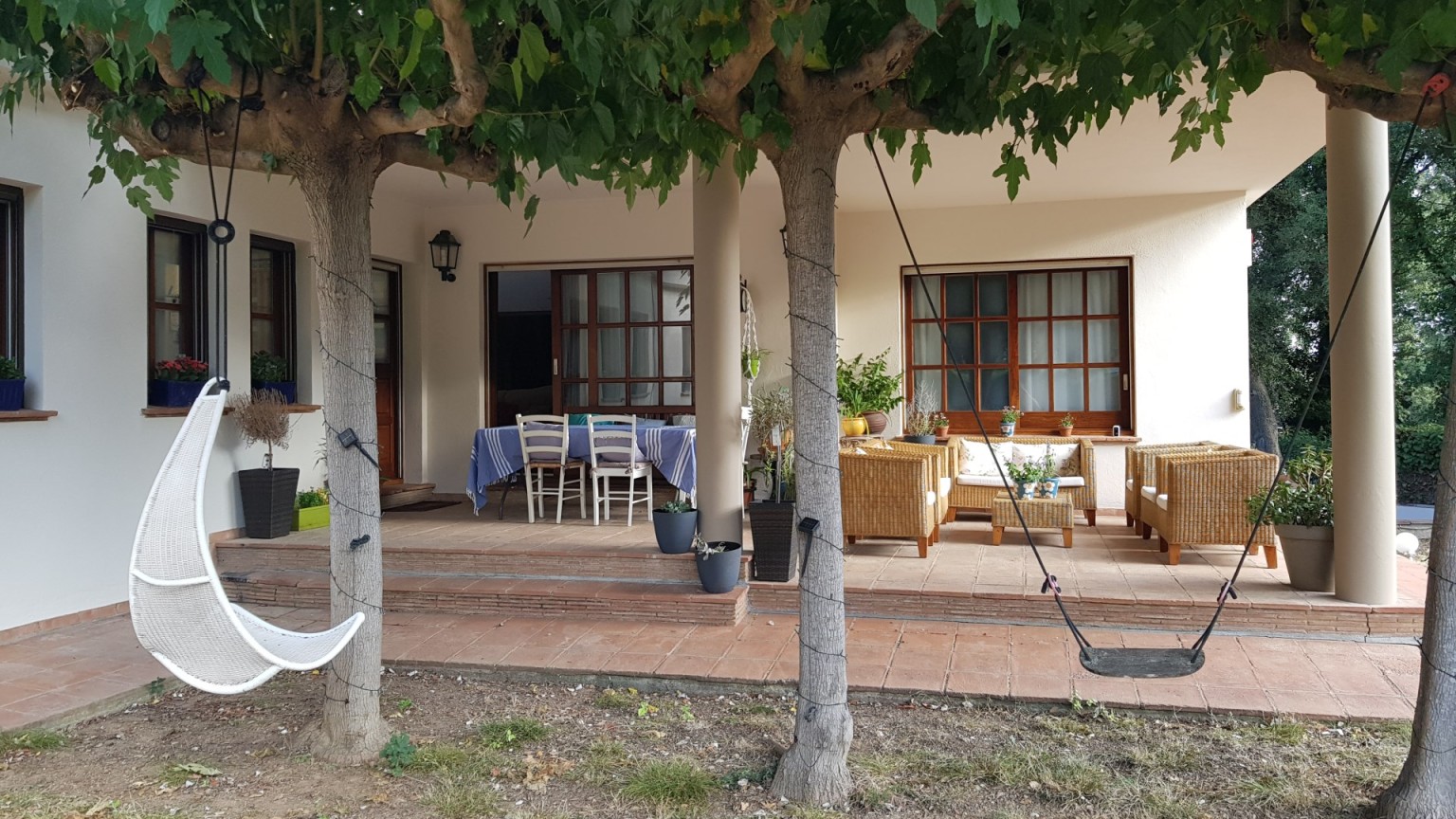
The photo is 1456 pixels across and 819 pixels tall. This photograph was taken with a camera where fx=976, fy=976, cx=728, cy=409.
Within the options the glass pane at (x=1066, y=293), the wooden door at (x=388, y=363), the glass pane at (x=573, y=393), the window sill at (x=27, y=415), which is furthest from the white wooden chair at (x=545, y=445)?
the glass pane at (x=1066, y=293)

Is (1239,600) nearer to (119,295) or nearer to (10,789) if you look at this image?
(10,789)

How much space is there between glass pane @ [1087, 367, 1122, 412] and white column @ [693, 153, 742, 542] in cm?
423

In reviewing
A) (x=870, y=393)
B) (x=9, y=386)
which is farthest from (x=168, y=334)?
(x=870, y=393)

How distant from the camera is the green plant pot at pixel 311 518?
6468mm

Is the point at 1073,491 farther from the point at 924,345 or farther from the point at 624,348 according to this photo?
the point at 624,348

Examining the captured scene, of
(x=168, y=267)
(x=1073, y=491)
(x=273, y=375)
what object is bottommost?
(x=1073, y=491)

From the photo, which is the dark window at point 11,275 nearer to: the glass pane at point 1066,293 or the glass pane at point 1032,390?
the glass pane at point 1032,390

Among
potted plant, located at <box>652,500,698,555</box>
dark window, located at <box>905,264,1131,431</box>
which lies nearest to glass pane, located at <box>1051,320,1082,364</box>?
dark window, located at <box>905,264,1131,431</box>

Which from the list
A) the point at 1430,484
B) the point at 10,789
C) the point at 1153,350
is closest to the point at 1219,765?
the point at 10,789

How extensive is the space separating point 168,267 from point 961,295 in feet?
19.7

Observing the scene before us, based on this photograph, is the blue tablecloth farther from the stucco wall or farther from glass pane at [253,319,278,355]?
the stucco wall

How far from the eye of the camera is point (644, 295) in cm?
847

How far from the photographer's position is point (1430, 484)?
563 inches

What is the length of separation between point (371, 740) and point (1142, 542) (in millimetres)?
5003
